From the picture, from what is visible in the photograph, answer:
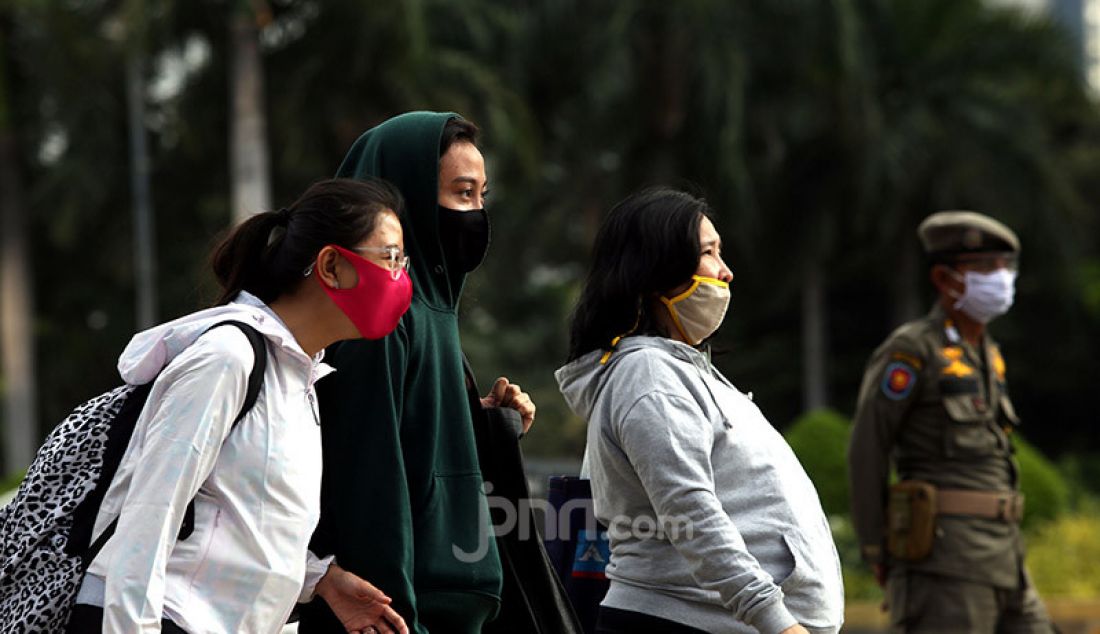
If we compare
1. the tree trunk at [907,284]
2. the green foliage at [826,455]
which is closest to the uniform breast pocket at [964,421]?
the green foliage at [826,455]

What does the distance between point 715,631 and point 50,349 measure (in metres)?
26.8

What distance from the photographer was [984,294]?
641cm

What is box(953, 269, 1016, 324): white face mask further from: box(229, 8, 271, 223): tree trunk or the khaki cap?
box(229, 8, 271, 223): tree trunk

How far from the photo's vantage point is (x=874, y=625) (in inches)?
422

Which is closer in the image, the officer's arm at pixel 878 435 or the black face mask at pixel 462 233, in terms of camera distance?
the black face mask at pixel 462 233

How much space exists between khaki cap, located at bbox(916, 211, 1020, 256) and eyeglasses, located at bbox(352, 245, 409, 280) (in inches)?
150

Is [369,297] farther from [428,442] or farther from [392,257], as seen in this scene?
[428,442]

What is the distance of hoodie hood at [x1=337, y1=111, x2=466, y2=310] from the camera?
3.57 metres

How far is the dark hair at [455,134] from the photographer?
11.8 ft

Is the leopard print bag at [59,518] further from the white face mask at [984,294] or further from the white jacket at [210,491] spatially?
the white face mask at [984,294]

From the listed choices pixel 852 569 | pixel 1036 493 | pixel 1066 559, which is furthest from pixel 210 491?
pixel 1036 493

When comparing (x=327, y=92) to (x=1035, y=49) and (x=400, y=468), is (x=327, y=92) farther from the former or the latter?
(x=400, y=468)

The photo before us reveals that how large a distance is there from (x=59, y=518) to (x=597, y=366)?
4.49 feet

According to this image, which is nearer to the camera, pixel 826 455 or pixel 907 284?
pixel 826 455
